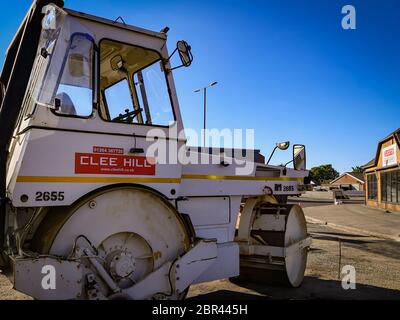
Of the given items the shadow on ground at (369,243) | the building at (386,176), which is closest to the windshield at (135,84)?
the shadow on ground at (369,243)

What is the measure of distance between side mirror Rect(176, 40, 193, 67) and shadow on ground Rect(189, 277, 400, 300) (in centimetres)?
358

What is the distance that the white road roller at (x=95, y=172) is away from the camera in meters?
3.66

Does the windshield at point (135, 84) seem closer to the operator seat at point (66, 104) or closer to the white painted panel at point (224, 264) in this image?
the operator seat at point (66, 104)

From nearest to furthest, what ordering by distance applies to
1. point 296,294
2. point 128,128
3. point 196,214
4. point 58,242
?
1. point 58,242
2. point 128,128
3. point 196,214
4. point 296,294

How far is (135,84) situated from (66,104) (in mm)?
1280

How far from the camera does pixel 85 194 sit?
12.7 ft

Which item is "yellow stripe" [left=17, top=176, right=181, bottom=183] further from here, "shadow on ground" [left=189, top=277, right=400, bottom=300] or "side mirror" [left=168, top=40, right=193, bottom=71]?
"shadow on ground" [left=189, top=277, right=400, bottom=300]

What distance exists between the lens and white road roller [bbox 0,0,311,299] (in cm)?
366

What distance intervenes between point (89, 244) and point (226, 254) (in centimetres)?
204
